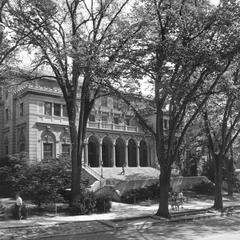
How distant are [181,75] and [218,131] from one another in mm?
16237

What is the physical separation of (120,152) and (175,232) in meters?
38.4

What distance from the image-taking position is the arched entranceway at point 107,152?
52.4 m

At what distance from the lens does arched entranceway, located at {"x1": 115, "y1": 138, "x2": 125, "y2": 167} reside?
54.3m

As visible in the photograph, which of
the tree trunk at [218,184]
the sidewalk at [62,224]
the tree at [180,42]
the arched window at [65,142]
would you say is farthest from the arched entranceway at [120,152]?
the tree at [180,42]

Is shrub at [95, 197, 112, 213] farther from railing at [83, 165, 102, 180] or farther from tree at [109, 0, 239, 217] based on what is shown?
railing at [83, 165, 102, 180]

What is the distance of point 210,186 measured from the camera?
135 feet

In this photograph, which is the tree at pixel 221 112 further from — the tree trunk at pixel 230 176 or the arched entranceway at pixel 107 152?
the arched entranceway at pixel 107 152

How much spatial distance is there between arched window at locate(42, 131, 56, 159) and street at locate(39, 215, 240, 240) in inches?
1059

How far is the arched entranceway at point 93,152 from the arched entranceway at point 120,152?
4.31 meters

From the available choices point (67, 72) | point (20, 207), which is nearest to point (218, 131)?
point (67, 72)

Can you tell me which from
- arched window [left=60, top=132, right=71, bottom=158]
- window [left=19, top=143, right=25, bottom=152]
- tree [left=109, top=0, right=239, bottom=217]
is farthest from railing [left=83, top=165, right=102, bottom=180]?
tree [left=109, top=0, right=239, bottom=217]

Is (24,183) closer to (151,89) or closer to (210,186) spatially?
(151,89)

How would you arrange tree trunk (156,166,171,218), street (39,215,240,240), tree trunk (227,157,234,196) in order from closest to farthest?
street (39,215,240,240) < tree trunk (156,166,171,218) < tree trunk (227,157,234,196)

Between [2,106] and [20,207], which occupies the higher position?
[2,106]
